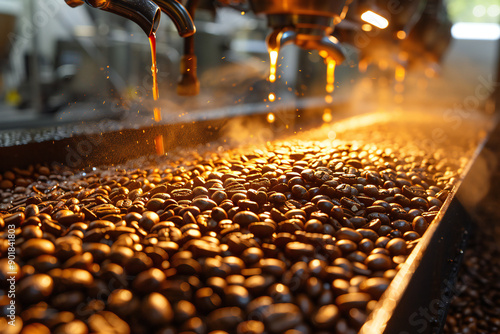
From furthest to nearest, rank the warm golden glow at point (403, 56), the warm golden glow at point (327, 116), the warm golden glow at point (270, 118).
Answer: the warm golden glow at point (403, 56) < the warm golden glow at point (327, 116) < the warm golden glow at point (270, 118)

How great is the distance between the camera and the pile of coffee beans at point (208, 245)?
59 cm

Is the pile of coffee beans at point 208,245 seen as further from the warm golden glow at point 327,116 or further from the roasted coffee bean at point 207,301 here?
the warm golden glow at point 327,116

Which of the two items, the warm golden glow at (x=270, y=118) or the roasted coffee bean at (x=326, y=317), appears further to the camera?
the warm golden glow at (x=270, y=118)

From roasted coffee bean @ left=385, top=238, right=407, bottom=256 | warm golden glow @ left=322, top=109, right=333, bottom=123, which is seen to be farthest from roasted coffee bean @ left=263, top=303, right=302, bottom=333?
warm golden glow @ left=322, top=109, right=333, bottom=123

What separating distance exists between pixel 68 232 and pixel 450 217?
3.28ft

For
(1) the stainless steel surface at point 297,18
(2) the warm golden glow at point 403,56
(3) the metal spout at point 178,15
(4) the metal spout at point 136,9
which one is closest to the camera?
(4) the metal spout at point 136,9

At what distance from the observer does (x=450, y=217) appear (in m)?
0.95

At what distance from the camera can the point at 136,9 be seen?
2.67ft

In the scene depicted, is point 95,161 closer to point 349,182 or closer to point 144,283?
point 144,283

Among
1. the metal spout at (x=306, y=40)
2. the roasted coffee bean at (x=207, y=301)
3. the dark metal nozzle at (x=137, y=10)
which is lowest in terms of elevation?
the roasted coffee bean at (x=207, y=301)

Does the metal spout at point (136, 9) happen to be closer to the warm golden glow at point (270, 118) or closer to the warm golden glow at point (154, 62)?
the warm golden glow at point (154, 62)

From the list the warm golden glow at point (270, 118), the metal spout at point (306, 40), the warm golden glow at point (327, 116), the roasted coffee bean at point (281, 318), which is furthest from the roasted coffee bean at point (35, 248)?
the warm golden glow at point (327, 116)

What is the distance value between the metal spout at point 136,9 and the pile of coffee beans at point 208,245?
0.48 metres

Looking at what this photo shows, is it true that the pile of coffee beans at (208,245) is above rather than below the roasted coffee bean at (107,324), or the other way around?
above
